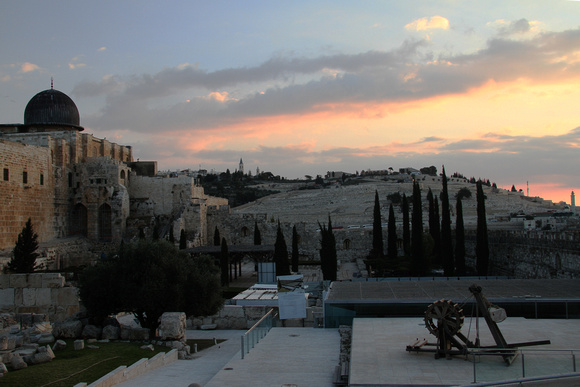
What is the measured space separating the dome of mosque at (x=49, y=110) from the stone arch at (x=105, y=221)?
262 inches

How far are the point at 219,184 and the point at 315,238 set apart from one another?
59.6 m

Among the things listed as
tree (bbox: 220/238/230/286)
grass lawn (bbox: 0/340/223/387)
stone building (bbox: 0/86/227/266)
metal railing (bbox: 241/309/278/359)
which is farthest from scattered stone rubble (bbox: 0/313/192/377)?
stone building (bbox: 0/86/227/266)

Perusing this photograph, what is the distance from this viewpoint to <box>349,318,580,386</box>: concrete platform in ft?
27.5

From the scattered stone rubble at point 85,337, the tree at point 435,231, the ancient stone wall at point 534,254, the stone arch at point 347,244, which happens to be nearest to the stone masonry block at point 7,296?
the scattered stone rubble at point 85,337

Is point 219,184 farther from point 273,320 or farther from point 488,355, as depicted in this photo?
point 488,355

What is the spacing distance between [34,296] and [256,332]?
9.47 meters

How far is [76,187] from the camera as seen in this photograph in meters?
37.5

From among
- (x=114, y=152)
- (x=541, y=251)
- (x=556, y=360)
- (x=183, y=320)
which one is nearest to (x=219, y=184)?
(x=114, y=152)

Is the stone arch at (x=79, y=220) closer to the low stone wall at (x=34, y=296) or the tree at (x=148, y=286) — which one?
the low stone wall at (x=34, y=296)

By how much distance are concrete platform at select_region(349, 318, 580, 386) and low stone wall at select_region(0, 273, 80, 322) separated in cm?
1091

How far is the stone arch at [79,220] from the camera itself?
37812mm

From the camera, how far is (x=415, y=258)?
94.9ft

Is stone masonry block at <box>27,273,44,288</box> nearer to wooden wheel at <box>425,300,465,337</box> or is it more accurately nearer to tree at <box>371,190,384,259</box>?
wooden wheel at <box>425,300,465,337</box>

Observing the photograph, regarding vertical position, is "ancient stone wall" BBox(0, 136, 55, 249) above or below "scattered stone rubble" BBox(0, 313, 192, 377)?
above
